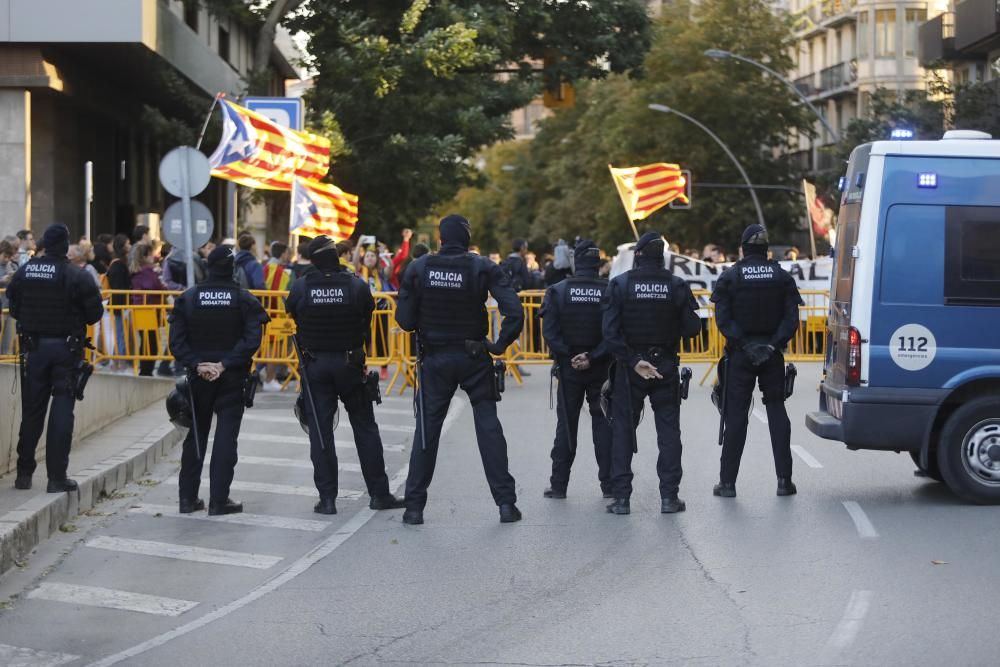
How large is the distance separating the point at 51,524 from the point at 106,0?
18309 millimetres

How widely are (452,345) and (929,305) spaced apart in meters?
3.22

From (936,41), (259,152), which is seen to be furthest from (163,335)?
(936,41)

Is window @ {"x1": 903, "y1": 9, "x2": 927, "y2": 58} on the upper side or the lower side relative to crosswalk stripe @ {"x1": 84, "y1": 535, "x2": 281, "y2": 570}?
upper

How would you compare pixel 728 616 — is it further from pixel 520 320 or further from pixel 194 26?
pixel 194 26

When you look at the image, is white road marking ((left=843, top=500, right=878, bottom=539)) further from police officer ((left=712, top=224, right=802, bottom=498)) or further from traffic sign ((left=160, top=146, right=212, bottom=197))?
traffic sign ((left=160, top=146, right=212, bottom=197))

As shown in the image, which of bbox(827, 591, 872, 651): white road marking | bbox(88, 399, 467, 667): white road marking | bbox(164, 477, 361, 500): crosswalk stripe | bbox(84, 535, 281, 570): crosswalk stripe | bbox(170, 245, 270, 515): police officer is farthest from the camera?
bbox(164, 477, 361, 500): crosswalk stripe

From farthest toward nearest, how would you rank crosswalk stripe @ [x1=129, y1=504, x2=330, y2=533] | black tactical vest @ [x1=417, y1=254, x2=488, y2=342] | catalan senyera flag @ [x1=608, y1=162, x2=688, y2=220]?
catalan senyera flag @ [x1=608, y1=162, x2=688, y2=220] → crosswalk stripe @ [x1=129, y1=504, x2=330, y2=533] → black tactical vest @ [x1=417, y1=254, x2=488, y2=342]

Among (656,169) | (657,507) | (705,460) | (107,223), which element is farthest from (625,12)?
(657,507)

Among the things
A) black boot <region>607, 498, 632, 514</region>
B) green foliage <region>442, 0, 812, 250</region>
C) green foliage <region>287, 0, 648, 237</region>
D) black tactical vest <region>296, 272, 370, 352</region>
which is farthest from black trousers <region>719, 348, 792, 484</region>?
green foliage <region>442, 0, 812, 250</region>

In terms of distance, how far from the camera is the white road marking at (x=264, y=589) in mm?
7469

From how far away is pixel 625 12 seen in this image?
127ft

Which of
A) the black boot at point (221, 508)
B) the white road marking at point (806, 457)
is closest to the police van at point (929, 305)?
the white road marking at point (806, 457)

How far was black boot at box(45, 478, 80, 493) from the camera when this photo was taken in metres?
11.4

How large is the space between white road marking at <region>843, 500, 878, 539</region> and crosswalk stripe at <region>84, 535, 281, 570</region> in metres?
3.54
